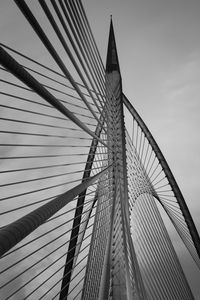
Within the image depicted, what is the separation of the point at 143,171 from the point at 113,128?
543cm

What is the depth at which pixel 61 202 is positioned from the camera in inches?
107

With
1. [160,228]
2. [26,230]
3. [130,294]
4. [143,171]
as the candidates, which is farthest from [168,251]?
[26,230]

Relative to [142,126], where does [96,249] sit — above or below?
below

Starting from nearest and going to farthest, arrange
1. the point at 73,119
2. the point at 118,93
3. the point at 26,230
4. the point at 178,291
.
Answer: the point at 26,230 → the point at 73,119 → the point at 118,93 → the point at 178,291

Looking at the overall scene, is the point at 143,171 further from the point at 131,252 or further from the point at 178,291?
the point at 131,252

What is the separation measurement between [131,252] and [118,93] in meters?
5.46

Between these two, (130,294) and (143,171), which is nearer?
(130,294)

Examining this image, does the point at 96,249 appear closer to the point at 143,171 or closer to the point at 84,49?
the point at 143,171

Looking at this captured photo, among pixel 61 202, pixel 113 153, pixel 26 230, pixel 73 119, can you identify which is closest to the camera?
pixel 26 230

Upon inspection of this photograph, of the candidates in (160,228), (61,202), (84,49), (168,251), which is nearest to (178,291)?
(168,251)

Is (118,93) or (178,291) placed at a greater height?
(118,93)

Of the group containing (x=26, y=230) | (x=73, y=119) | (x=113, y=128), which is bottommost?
(x=26, y=230)

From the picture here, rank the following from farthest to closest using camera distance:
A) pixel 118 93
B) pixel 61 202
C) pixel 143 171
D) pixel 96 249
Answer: pixel 143 171, pixel 118 93, pixel 96 249, pixel 61 202

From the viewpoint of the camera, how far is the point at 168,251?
1303 centimetres
